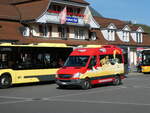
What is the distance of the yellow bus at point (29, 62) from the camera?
21.3 m

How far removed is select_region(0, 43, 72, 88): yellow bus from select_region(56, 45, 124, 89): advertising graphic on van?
311 centimetres

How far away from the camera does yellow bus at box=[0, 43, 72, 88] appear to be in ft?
69.9

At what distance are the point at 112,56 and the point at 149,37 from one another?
46.6 metres

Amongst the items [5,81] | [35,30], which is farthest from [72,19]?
[5,81]

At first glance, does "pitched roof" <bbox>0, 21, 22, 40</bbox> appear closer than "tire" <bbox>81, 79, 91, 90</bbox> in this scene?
No

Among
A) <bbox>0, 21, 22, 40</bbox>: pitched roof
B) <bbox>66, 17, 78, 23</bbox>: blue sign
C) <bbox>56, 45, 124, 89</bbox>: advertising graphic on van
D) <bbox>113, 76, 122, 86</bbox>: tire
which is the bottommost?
<bbox>113, 76, 122, 86</bbox>: tire

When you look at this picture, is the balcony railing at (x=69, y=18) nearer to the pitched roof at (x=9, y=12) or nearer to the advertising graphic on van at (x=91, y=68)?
the pitched roof at (x=9, y=12)

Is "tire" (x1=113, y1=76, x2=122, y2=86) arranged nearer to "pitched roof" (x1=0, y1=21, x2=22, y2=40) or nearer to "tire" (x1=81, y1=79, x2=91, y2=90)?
"tire" (x1=81, y1=79, x2=91, y2=90)

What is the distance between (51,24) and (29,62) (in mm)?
22462

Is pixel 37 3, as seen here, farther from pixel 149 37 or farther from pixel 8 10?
pixel 149 37

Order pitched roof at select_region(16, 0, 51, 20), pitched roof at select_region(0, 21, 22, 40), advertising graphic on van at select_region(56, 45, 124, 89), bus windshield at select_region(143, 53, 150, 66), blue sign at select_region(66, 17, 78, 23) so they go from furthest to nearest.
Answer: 1. blue sign at select_region(66, 17, 78, 23)
2. pitched roof at select_region(16, 0, 51, 20)
3. pitched roof at select_region(0, 21, 22, 40)
4. bus windshield at select_region(143, 53, 150, 66)
5. advertising graphic on van at select_region(56, 45, 124, 89)

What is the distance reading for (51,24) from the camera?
44906 millimetres

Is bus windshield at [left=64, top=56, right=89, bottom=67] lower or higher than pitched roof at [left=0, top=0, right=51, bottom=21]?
lower

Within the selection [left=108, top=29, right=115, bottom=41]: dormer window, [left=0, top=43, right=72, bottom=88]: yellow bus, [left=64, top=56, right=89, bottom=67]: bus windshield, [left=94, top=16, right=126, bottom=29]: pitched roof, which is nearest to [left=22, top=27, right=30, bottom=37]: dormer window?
[left=94, top=16, right=126, bottom=29]: pitched roof
